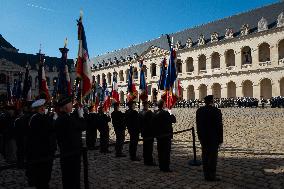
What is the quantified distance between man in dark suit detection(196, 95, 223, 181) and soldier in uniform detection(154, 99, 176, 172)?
104 cm

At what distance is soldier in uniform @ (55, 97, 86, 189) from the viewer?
5.64 metres

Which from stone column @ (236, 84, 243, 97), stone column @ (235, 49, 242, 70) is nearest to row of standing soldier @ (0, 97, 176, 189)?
stone column @ (236, 84, 243, 97)

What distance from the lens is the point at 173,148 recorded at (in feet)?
34.4

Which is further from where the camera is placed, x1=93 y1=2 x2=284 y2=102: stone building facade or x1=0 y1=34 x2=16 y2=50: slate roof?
x1=0 y1=34 x2=16 y2=50: slate roof

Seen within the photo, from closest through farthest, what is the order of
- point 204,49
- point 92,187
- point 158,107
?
point 92,187, point 158,107, point 204,49

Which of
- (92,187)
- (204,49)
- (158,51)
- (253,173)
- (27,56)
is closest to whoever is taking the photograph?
(92,187)

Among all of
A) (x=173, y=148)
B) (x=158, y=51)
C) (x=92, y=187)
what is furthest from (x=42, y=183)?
(x=158, y=51)

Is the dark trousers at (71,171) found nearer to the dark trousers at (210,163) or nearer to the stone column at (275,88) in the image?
the dark trousers at (210,163)

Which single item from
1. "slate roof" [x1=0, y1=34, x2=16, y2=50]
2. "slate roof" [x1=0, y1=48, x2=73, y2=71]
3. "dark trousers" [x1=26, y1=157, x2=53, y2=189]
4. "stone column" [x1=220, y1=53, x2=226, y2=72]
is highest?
"slate roof" [x1=0, y1=34, x2=16, y2=50]

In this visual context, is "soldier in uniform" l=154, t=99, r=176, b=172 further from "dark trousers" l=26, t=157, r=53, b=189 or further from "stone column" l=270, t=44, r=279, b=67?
"stone column" l=270, t=44, r=279, b=67

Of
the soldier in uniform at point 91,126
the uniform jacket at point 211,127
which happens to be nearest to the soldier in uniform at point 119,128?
the soldier in uniform at point 91,126

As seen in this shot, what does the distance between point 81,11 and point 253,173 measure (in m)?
5.32

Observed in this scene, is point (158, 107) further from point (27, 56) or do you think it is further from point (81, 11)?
point (27, 56)

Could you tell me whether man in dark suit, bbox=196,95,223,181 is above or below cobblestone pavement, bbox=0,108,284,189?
above
